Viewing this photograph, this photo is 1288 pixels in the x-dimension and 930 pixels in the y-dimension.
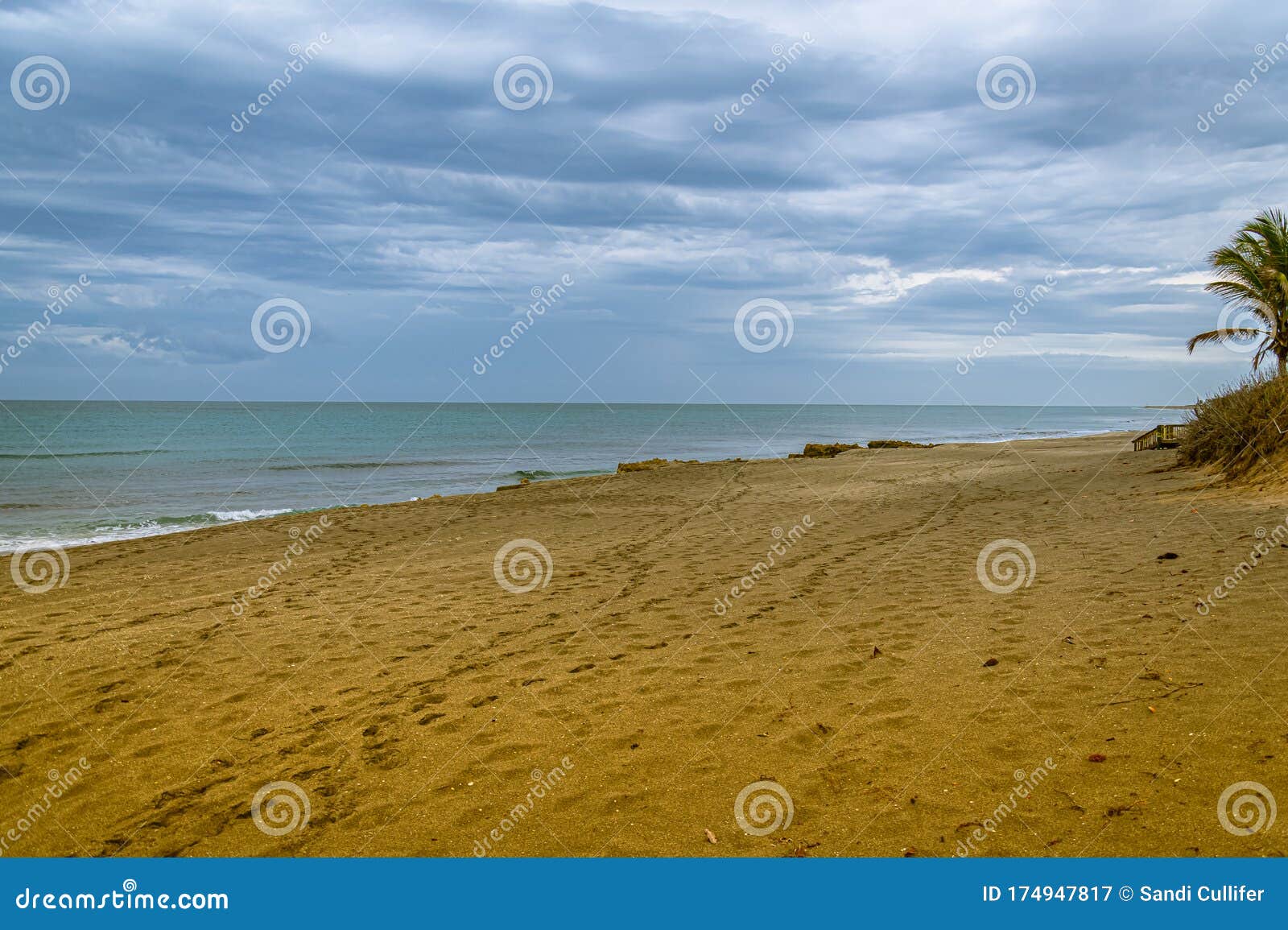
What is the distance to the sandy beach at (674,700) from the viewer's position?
3.99 meters

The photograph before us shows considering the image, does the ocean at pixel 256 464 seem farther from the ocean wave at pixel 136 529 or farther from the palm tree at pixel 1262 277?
the palm tree at pixel 1262 277

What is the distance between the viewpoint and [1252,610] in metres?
6.42

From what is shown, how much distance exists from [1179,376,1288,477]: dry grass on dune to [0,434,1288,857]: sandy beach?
9.94 feet

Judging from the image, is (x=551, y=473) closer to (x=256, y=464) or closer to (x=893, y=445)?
(x=256, y=464)

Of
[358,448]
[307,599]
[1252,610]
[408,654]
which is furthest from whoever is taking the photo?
[358,448]

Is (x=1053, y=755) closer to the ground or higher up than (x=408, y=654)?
closer to the ground

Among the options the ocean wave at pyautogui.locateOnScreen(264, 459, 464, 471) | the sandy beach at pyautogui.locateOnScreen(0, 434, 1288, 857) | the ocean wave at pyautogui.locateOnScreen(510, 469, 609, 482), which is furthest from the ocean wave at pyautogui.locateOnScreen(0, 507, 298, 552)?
the ocean wave at pyautogui.locateOnScreen(264, 459, 464, 471)

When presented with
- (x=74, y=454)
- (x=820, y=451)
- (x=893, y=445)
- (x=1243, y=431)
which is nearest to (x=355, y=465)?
(x=74, y=454)

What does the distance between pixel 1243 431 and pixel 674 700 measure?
47.1 feet

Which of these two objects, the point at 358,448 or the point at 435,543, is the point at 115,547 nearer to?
the point at 435,543

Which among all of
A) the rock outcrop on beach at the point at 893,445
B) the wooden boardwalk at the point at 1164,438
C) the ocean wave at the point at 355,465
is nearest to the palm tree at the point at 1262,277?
the wooden boardwalk at the point at 1164,438

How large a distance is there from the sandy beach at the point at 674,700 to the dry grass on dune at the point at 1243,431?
303 centimetres

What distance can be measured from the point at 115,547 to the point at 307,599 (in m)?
7.25

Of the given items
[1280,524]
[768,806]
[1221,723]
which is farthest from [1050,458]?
[768,806]
